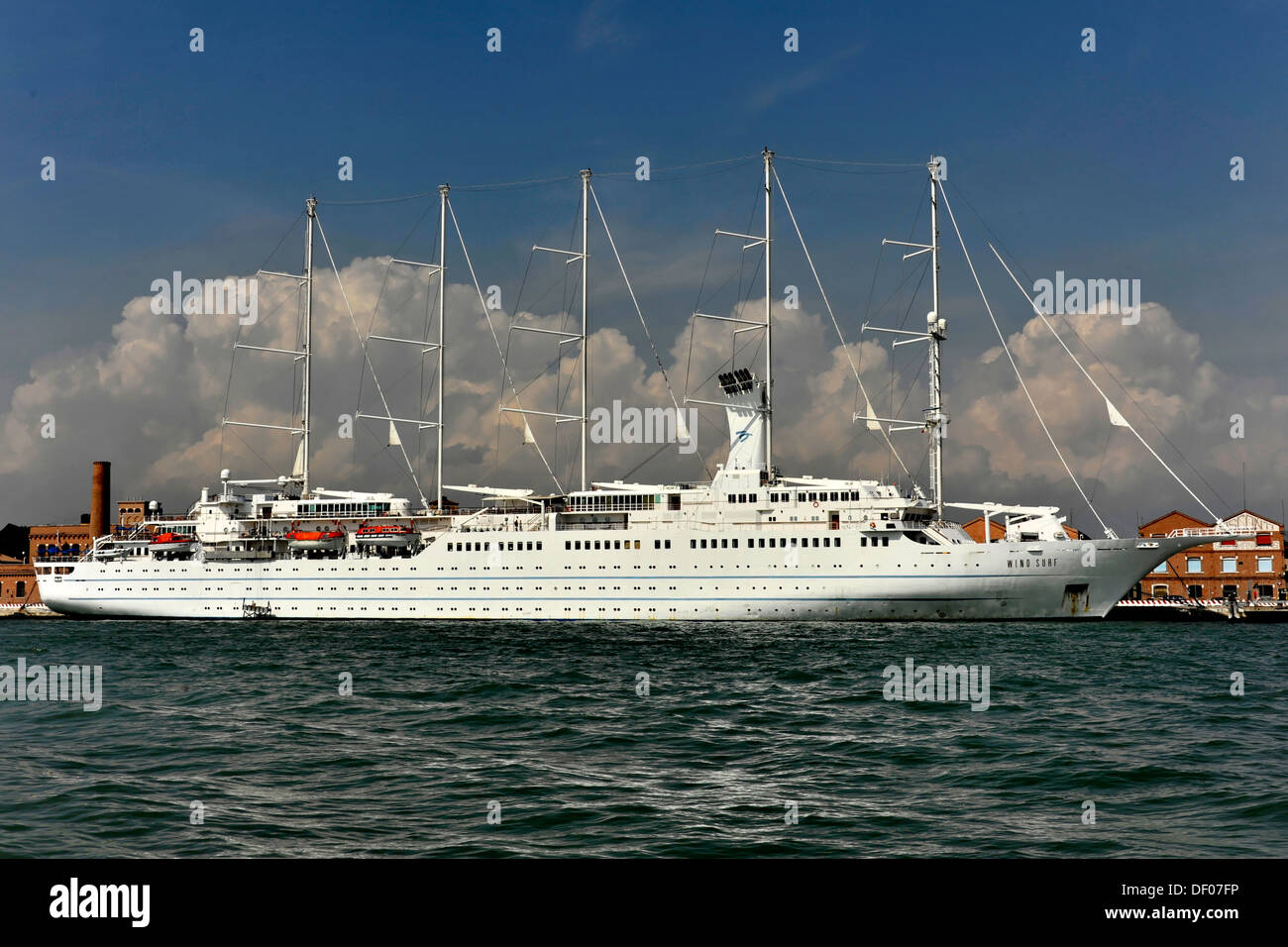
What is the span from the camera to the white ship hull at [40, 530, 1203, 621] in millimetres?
45031

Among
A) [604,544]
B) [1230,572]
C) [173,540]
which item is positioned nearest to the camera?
[604,544]

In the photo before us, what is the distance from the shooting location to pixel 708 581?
46.8 metres

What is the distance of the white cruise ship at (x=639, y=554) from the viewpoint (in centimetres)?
4538

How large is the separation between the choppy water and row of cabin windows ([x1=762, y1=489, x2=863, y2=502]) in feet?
62.1

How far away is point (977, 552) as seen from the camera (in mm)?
45062

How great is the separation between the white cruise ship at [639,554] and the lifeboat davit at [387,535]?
0.42 ft

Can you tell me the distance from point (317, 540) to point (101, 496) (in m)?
42.7
